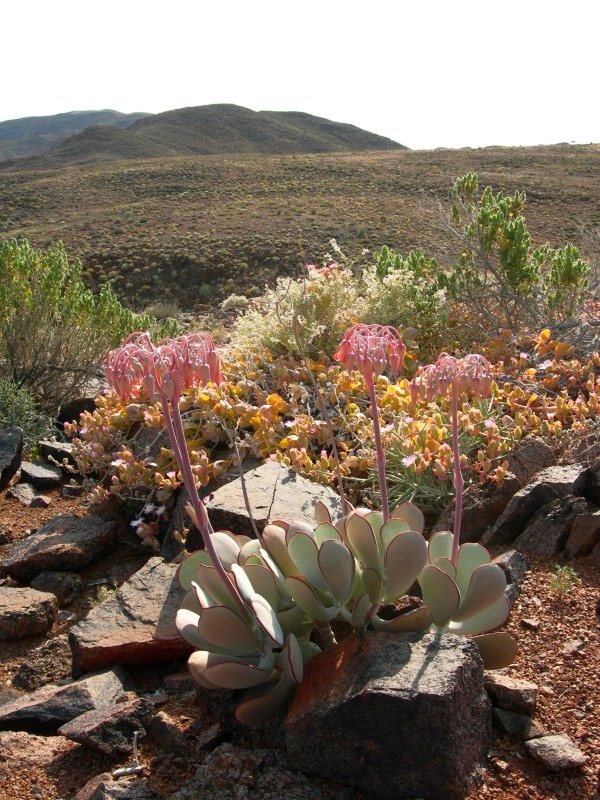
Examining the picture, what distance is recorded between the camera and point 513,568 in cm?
316

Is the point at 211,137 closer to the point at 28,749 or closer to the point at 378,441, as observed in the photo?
the point at 378,441

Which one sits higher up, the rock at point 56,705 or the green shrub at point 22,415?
the green shrub at point 22,415

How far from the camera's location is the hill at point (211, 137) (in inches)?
2079

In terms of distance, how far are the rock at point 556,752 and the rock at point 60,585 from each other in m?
2.56

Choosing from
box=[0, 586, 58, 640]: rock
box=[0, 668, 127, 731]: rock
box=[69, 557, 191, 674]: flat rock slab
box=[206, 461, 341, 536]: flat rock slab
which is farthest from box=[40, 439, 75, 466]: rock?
box=[0, 668, 127, 731]: rock

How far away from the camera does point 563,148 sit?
43.5 m

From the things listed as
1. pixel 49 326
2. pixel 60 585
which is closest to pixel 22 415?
pixel 49 326

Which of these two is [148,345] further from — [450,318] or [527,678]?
Answer: [450,318]

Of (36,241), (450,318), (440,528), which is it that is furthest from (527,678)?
(36,241)

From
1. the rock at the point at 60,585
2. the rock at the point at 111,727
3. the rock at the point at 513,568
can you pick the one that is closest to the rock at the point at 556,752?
the rock at the point at 513,568

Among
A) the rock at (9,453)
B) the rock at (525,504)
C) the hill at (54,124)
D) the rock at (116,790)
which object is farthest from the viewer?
the hill at (54,124)

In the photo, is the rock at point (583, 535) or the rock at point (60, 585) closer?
the rock at point (583, 535)

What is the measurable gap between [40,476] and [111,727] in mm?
3048

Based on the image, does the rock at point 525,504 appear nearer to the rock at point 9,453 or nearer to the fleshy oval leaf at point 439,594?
the fleshy oval leaf at point 439,594
